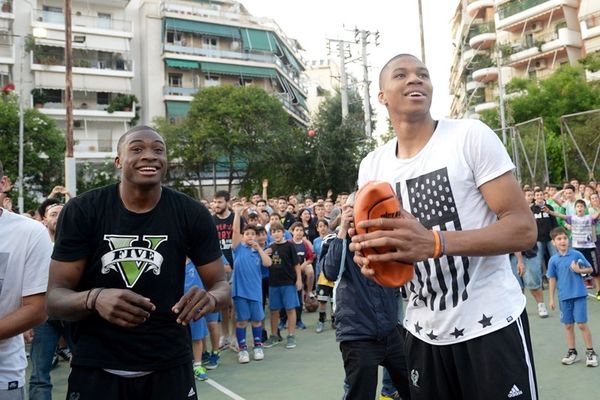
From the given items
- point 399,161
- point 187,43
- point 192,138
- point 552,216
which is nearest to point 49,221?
point 399,161

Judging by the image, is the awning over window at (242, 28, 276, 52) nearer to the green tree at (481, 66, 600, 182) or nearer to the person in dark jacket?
the green tree at (481, 66, 600, 182)

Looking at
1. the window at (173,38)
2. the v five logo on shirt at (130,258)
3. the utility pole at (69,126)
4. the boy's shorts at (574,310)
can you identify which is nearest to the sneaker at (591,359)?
the boy's shorts at (574,310)

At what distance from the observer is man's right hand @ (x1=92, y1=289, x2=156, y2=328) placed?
2463 millimetres

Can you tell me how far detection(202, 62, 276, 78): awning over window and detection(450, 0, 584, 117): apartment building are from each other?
17874 mm

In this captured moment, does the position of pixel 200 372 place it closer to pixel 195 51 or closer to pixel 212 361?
pixel 212 361

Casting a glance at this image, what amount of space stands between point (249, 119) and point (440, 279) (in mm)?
35862

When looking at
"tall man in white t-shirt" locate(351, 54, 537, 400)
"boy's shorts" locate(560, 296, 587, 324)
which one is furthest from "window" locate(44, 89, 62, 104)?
"tall man in white t-shirt" locate(351, 54, 537, 400)

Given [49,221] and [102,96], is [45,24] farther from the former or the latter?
[49,221]

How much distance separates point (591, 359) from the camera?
21.3 ft

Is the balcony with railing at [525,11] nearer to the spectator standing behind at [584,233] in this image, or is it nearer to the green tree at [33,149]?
the green tree at [33,149]

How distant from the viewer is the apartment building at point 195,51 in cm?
4528

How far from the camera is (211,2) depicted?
49.7 m

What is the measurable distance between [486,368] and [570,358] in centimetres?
507

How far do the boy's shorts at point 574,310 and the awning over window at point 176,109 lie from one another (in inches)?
1609
